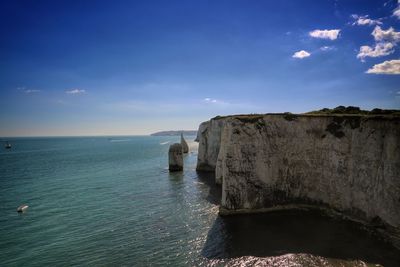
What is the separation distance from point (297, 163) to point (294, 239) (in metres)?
9.54

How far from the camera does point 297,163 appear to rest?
1114 inches

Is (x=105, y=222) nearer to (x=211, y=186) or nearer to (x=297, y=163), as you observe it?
(x=211, y=186)

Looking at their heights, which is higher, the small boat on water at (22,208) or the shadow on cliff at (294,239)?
the small boat on water at (22,208)

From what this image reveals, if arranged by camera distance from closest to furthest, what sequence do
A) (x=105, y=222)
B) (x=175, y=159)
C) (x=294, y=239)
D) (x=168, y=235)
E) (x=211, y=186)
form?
(x=294, y=239) → (x=168, y=235) → (x=105, y=222) → (x=211, y=186) → (x=175, y=159)

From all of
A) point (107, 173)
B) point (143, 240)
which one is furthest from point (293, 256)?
point (107, 173)

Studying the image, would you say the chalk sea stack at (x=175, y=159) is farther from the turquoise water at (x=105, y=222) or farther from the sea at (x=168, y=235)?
the sea at (x=168, y=235)

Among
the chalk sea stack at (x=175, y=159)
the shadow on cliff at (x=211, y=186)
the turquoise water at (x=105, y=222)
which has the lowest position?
the turquoise water at (x=105, y=222)

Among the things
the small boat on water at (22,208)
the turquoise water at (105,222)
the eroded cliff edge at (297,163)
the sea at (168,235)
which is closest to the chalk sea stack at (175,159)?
the turquoise water at (105,222)

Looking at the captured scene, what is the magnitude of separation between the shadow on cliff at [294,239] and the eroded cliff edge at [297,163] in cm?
189

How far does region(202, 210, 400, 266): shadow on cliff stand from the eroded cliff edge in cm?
189

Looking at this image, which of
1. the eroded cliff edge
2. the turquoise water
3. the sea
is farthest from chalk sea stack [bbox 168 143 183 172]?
the eroded cliff edge

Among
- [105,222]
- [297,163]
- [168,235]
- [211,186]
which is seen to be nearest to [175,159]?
[211,186]

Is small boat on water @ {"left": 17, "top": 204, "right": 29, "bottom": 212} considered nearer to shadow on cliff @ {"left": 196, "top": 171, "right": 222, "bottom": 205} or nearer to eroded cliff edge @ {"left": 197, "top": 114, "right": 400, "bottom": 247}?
shadow on cliff @ {"left": 196, "top": 171, "right": 222, "bottom": 205}

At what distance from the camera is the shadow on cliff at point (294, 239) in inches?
739
